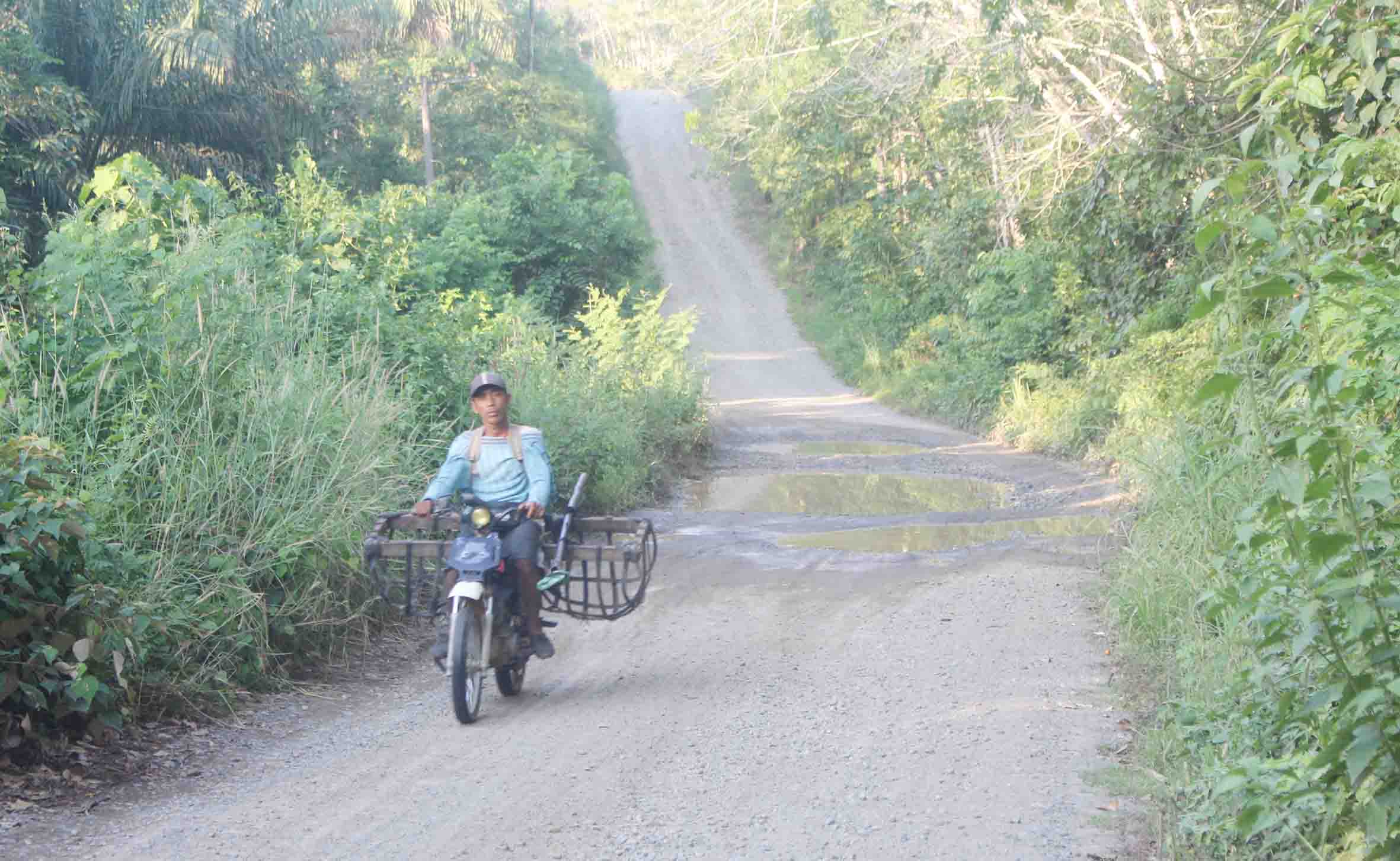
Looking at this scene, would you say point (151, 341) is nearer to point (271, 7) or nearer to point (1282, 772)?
point (1282, 772)

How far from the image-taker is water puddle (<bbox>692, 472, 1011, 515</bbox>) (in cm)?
1465

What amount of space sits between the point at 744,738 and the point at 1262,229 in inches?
148

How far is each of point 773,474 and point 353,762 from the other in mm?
11845

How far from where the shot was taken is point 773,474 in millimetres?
17562

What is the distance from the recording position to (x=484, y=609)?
6.81m

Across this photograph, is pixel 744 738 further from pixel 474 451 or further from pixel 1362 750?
pixel 1362 750

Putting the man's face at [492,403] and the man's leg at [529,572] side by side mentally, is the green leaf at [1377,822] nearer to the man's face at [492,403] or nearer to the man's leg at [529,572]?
the man's leg at [529,572]

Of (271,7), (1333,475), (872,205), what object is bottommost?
(1333,475)

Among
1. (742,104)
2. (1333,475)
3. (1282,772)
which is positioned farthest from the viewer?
(742,104)

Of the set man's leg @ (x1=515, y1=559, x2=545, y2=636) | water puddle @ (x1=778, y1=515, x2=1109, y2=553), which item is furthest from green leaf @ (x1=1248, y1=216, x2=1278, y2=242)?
water puddle @ (x1=778, y1=515, x2=1109, y2=553)

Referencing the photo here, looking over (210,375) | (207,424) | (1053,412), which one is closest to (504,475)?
(207,424)

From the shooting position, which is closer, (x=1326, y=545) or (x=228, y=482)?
(x=1326, y=545)

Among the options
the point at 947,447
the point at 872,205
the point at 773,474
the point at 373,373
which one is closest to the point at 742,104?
the point at 872,205

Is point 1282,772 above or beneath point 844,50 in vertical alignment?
beneath
